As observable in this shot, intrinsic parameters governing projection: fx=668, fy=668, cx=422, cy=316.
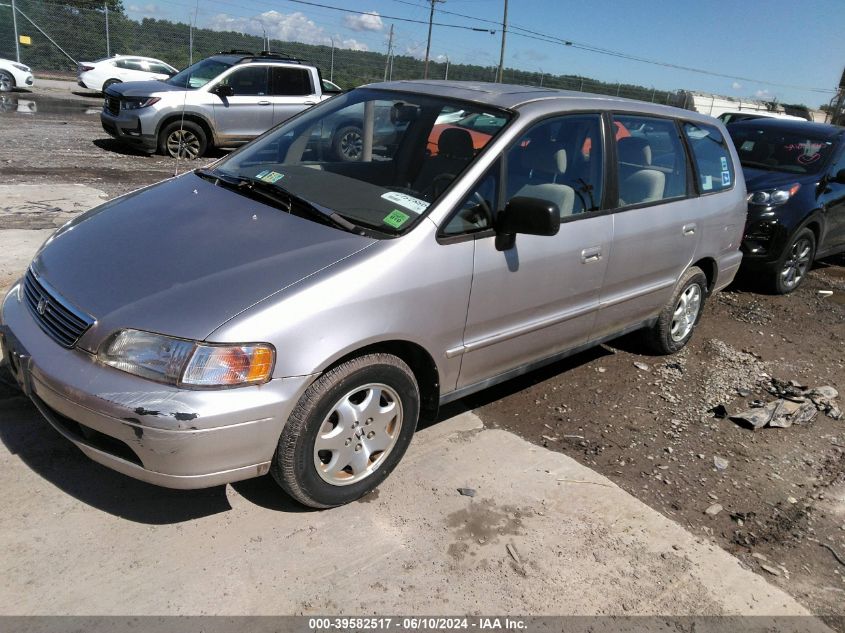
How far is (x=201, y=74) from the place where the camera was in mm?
11484

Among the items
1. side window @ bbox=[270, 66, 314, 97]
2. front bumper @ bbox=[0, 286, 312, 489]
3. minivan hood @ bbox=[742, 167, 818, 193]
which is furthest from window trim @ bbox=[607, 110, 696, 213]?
side window @ bbox=[270, 66, 314, 97]

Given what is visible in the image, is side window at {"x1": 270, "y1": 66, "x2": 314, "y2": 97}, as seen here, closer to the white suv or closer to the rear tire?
the white suv

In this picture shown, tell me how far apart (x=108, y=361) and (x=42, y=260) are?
0.92 m

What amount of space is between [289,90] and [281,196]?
948cm

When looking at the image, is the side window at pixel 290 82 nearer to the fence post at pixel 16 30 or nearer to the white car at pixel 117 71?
the white car at pixel 117 71

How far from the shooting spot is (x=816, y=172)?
7.29 metres

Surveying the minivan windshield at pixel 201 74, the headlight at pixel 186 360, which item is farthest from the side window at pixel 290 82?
the headlight at pixel 186 360

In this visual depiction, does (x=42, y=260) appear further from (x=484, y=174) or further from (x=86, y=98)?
(x=86, y=98)

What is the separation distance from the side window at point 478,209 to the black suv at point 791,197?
15.6ft

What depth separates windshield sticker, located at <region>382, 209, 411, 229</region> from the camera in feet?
10.0

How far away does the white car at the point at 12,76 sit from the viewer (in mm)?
18134

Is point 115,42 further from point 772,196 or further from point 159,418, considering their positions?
point 159,418

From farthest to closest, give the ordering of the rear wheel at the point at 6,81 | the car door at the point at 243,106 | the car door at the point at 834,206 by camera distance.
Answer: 1. the rear wheel at the point at 6,81
2. the car door at the point at 243,106
3. the car door at the point at 834,206

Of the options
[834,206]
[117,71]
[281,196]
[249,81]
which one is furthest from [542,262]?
[117,71]
